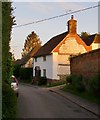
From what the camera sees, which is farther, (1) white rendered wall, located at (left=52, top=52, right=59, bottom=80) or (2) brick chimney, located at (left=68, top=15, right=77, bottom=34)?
(2) brick chimney, located at (left=68, top=15, right=77, bottom=34)

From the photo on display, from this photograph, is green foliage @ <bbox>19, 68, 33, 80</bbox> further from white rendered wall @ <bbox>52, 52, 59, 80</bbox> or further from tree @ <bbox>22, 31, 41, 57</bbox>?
tree @ <bbox>22, 31, 41, 57</bbox>

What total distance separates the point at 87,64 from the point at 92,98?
208 inches

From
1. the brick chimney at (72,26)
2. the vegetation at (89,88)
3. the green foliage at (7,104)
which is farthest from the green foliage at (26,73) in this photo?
the green foliage at (7,104)

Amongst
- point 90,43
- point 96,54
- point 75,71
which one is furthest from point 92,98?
point 90,43

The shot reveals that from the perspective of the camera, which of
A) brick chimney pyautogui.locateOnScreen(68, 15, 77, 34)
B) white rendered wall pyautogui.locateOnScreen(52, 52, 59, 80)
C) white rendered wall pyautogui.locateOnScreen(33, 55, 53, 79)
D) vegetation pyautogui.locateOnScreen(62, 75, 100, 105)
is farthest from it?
brick chimney pyautogui.locateOnScreen(68, 15, 77, 34)

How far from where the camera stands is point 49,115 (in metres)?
15.1

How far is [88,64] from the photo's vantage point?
26.4 metres

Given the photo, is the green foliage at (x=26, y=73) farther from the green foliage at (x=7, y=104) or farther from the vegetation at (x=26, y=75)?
the green foliage at (x=7, y=104)

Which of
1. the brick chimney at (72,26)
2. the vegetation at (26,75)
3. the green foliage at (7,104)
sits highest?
the brick chimney at (72,26)

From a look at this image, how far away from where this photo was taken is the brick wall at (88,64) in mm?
23683

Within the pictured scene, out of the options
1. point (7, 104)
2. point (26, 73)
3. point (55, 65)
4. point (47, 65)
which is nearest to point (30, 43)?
point (26, 73)

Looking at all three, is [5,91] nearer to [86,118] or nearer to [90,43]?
[86,118]

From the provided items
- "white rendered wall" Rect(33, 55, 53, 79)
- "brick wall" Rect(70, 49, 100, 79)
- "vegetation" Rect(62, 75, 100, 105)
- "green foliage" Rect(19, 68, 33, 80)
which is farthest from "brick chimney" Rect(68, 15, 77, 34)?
"brick wall" Rect(70, 49, 100, 79)

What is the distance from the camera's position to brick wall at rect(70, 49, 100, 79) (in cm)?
2368
